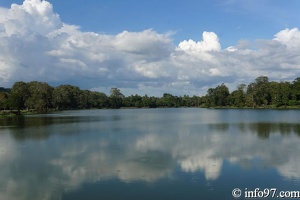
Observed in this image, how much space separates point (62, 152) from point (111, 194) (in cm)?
1153

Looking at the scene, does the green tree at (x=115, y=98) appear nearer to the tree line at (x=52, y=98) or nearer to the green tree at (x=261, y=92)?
the tree line at (x=52, y=98)

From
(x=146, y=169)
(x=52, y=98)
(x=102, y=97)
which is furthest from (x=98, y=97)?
(x=146, y=169)

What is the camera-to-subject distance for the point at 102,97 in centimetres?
17925

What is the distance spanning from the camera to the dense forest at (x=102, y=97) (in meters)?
105

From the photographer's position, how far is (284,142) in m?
27.0

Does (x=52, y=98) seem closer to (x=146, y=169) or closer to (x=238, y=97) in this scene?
(x=238, y=97)

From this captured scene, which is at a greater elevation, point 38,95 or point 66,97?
point 66,97

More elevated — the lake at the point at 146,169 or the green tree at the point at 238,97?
the green tree at the point at 238,97

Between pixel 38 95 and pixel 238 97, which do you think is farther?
pixel 238 97

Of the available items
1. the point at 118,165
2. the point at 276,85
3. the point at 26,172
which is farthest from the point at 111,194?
the point at 276,85

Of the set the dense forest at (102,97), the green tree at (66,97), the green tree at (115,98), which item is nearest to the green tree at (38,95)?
the dense forest at (102,97)

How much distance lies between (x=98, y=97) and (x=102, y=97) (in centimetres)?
215

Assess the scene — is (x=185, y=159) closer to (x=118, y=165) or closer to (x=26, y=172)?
(x=118, y=165)

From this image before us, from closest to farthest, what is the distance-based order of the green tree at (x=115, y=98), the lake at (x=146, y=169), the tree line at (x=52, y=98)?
1. the lake at (x=146, y=169)
2. the tree line at (x=52, y=98)
3. the green tree at (x=115, y=98)
